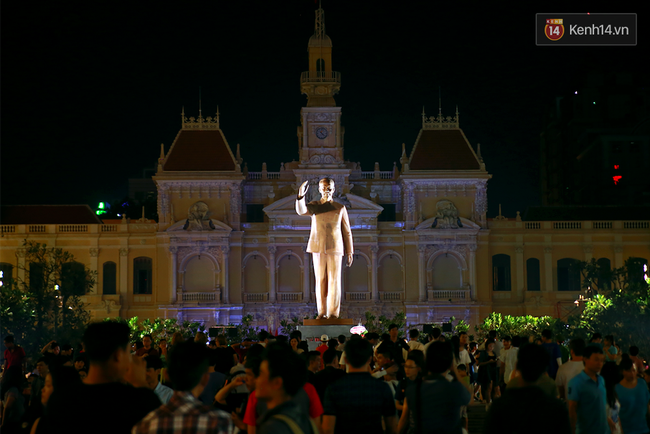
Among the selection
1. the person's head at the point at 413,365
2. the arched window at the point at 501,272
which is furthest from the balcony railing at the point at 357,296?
the person's head at the point at 413,365

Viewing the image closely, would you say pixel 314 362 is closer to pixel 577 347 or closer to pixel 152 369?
pixel 152 369

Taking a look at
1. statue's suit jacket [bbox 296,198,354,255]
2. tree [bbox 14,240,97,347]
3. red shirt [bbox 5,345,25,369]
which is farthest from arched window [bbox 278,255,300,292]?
red shirt [bbox 5,345,25,369]

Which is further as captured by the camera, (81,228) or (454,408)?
(81,228)

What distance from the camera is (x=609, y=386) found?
30.6 ft

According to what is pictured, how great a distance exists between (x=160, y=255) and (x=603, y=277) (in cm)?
2314

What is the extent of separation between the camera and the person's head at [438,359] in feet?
24.5

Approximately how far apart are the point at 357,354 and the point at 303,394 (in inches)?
27.6

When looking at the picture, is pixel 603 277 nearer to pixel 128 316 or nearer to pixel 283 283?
pixel 283 283

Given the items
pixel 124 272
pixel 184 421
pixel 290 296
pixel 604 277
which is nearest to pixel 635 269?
pixel 604 277

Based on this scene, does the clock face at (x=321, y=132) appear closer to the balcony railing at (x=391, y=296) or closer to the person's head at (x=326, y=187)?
the balcony railing at (x=391, y=296)

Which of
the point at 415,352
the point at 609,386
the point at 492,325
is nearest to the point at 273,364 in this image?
the point at 415,352

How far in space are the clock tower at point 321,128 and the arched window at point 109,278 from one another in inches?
453

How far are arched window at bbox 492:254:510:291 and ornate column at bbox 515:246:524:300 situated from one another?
0.57 m

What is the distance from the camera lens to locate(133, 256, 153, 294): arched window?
164ft
